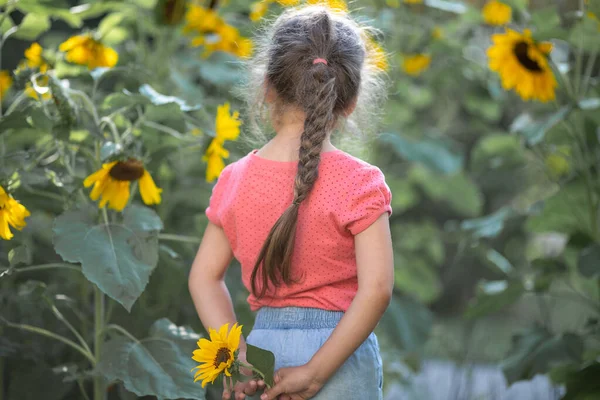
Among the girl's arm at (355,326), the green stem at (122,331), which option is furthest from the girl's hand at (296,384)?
the green stem at (122,331)

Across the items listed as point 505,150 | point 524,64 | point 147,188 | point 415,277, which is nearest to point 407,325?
point 415,277

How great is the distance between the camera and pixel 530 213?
2609 millimetres

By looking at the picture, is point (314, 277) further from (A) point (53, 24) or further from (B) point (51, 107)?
(A) point (53, 24)

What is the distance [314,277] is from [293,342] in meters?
0.12

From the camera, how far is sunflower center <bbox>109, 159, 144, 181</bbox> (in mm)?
1715

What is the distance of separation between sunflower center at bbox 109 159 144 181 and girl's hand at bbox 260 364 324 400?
0.59 meters

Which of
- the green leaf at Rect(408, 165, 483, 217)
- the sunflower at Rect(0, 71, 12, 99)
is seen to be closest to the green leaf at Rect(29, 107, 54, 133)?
the sunflower at Rect(0, 71, 12, 99)

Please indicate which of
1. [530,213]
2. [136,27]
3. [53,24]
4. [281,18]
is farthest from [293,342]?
[53,24]

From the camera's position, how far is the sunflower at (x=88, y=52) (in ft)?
7.27

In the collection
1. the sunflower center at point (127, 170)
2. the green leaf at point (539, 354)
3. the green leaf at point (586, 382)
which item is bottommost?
the green leaf at point (539, 354)

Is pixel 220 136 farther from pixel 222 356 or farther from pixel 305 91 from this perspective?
pixel 222 356

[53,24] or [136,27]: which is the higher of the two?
[136,27]

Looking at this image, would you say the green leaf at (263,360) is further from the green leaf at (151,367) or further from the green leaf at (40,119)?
the green leaf at (40,119)

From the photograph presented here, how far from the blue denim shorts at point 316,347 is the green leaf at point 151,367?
0.27 m
